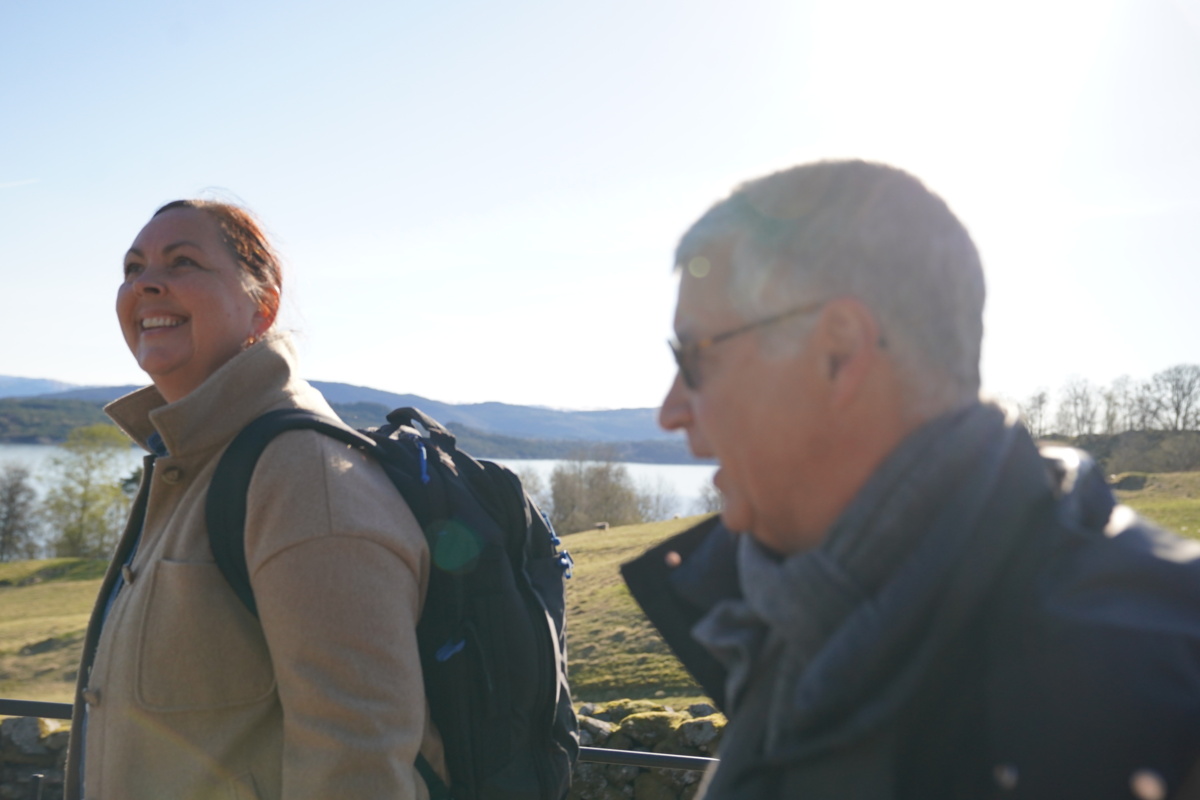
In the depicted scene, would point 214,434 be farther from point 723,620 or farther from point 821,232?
point 821,232

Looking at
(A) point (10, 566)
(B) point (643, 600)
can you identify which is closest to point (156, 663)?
(B) point (643, 600)

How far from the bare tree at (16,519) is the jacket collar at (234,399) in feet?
232

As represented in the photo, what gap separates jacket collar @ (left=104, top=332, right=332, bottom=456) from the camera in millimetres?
2389

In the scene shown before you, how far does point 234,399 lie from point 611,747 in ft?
15.0

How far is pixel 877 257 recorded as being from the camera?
1333 millimetres

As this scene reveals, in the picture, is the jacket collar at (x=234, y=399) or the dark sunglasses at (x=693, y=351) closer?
the dark sunglasses at (x=693, y=351)

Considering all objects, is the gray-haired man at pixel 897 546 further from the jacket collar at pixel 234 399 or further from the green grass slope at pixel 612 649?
the green grass slope at pixel 612 649

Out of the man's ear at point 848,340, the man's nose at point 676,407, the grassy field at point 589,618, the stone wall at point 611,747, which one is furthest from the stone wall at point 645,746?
the man's ear at point 848,340

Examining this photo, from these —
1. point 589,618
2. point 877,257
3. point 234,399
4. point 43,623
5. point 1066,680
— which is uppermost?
point 877,257

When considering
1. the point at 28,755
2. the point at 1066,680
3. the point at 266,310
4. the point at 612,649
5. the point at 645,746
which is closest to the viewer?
the point at 1066,680

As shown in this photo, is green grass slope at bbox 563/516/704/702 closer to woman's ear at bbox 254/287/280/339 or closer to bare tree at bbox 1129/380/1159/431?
woman's ear at bbox 254/287/280/339

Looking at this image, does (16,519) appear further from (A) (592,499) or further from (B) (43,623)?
(A) (592,499)

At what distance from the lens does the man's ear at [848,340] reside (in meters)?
1.33

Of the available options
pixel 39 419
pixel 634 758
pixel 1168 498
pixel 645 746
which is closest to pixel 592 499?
pixel 1168 498
